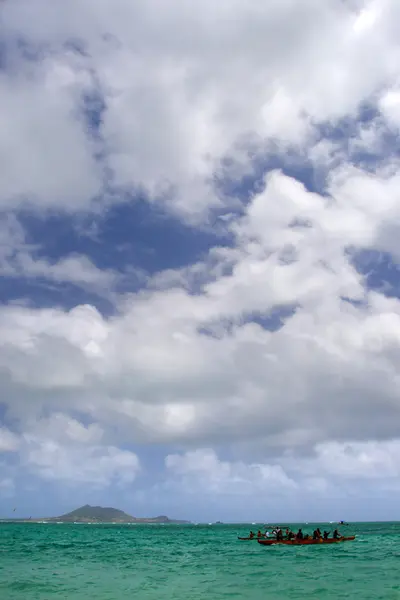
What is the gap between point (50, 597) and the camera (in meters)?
31.4

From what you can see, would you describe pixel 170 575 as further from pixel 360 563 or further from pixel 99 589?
pixel 360 563

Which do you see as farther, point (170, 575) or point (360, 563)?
point (360, 563)

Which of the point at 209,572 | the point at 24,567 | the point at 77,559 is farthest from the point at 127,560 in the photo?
the point at 209,572

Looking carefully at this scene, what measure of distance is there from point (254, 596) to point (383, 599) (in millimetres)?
7577

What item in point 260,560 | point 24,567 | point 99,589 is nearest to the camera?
point 99,589

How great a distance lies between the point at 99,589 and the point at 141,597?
464 centimetres

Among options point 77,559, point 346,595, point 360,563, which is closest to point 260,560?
point 360,563

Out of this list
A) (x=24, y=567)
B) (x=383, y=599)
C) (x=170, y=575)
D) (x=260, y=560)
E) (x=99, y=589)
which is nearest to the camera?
(x=383, y=599)

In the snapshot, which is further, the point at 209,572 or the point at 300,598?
the point at 209,572

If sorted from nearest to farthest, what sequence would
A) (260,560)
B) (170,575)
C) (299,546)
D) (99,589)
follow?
(99,589) → (170,575) → (260,560) → (299,546)

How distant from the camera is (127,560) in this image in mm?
56344

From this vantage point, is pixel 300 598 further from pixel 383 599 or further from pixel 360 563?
pixel 360 563

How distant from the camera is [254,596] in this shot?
105 ft

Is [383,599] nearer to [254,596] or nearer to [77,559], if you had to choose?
[254,596]
